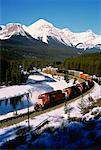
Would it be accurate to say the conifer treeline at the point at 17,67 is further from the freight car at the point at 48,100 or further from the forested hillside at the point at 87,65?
the freight car at the point at 48,100

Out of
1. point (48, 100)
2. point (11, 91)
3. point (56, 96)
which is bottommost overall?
point (11, 91)

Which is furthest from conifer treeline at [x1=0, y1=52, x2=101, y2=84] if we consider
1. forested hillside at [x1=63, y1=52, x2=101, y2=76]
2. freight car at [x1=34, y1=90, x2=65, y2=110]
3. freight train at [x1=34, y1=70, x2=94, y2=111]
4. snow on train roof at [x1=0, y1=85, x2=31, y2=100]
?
freight car at [x1=34, y1=90, x2=65, y2=110]

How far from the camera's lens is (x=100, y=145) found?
1995 centimetres

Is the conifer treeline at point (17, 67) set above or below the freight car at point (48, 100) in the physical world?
above

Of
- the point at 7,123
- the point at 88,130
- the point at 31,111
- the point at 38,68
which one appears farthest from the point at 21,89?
the point at 38,68

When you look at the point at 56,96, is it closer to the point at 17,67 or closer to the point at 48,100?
the point at 48,100

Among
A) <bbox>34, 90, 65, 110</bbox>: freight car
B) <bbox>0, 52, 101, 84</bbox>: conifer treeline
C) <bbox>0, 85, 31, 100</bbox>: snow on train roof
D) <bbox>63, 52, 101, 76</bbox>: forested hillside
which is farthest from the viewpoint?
<bbox>63, 52, 101, 76</bbox>: forested hillside

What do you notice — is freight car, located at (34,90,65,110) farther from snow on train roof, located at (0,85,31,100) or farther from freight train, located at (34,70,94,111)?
snow on train roof, located at (0,85,31,100)

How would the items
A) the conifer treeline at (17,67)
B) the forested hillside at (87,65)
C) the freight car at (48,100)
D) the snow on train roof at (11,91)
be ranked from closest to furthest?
1. the freight car at (48,100)
2. the snow on train roof at (11,91)
3. the conifer treeline at (17,67)
4. the forested hillside at (87,65)

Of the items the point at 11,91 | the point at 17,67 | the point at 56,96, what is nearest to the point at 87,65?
the point at 17,67

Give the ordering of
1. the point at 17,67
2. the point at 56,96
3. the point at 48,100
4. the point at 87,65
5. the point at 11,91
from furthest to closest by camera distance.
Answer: the point at 87,65, the point at 17,67, the point at 11,91, the point at 56,96, the point at 48,100

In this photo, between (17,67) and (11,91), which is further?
(17,67)

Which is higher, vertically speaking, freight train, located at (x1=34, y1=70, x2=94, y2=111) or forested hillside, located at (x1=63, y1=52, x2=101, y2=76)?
forested hillside, located at (x1=63, y1=52, x2=101, y2=76)

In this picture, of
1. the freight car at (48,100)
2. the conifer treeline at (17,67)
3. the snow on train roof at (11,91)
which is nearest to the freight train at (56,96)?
the freight car at (48,100)
